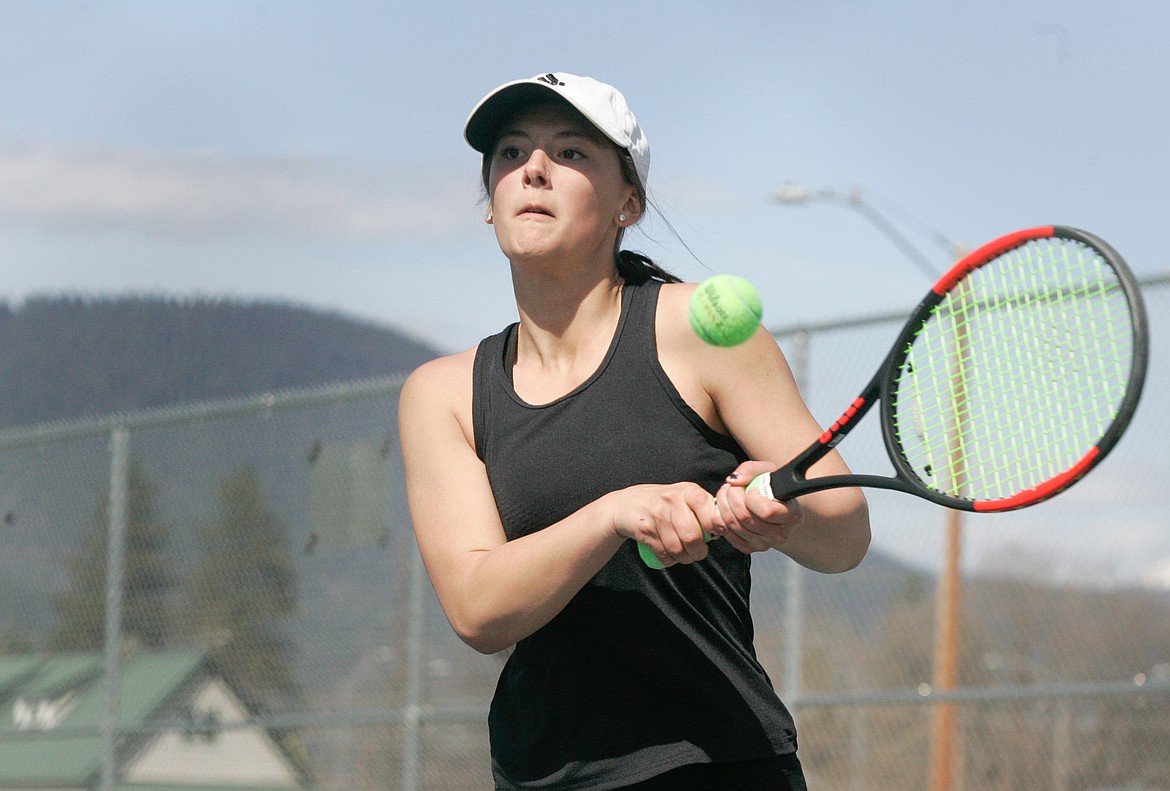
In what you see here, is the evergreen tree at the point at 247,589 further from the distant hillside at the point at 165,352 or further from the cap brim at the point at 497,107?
the cap brim at the point at 497,107

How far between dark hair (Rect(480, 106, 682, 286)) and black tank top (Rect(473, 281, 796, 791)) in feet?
0.59

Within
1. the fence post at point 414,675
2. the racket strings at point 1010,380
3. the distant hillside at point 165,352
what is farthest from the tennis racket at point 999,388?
the distant hillside at point 165,352

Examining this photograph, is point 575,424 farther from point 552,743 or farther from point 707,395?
point 552,743

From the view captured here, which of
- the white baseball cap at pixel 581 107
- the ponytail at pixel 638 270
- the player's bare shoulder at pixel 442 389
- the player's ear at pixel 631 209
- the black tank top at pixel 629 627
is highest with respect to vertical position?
the white baseball cap at pixel 581 107

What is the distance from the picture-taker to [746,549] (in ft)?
8.17

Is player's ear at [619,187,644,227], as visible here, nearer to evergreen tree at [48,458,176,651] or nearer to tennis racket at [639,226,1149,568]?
tennis racket at [639,226,1149,568]

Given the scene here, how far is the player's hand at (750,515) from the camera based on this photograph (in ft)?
7.77

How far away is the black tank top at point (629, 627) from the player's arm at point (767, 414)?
1.6 inches

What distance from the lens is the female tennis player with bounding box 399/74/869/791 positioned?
2643 millimetres

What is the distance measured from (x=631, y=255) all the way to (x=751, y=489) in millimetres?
762

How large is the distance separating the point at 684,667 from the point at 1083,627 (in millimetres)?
3208


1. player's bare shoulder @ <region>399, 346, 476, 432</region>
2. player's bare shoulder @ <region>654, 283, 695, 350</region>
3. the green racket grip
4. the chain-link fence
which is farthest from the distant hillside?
the green racket grip

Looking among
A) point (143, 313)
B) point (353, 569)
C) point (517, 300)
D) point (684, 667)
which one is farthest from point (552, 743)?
point (143, 313)

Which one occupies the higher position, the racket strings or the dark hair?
the dark hair
